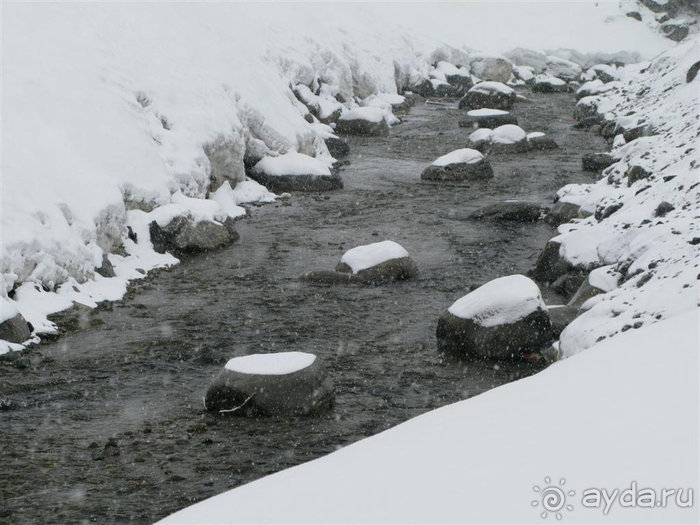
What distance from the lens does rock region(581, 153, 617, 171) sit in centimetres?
1814

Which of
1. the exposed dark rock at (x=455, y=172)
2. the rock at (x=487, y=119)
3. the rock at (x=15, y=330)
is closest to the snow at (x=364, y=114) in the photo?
the rock at (x=487, y=119)

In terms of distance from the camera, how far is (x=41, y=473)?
20.9ft

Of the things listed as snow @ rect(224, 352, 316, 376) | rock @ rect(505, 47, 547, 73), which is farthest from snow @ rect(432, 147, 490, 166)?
rock @ rect(505, 47, 547, 73)

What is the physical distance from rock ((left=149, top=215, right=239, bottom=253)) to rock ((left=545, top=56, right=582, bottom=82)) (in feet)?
97.1

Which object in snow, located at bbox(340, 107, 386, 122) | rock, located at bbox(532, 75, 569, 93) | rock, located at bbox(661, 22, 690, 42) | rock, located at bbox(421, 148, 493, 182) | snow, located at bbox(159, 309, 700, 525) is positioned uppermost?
snow, located at bbox(159, 309, 700, 525)

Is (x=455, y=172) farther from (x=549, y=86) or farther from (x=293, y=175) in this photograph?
(x=549, y=86)

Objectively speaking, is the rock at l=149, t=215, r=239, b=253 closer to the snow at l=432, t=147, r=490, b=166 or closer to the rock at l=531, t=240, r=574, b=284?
the rock at l=531, t=240, r=574, b=284

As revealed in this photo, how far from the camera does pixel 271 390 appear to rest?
7.41 meters

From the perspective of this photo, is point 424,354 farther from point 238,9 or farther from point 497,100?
point 497,100

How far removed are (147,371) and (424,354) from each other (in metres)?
2.64

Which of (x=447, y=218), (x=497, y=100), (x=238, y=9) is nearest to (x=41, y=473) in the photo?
(x=447, y=218)

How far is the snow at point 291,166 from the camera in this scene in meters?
17.1

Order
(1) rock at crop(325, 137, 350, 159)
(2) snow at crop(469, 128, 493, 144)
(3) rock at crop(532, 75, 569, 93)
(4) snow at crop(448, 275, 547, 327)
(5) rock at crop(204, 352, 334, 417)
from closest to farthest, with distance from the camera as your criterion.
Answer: (5) rock at crop(204, 352, 334, 417) < (4) snow at crop(448, 275, 547, 327) < (1) rock at crop(325, 137, 350, 159) < (2) snow at crop(469, 128, 493, 144) < (3) rock at crop(532, 75, 569, 93)

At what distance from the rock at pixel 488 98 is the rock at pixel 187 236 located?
1619 cm
